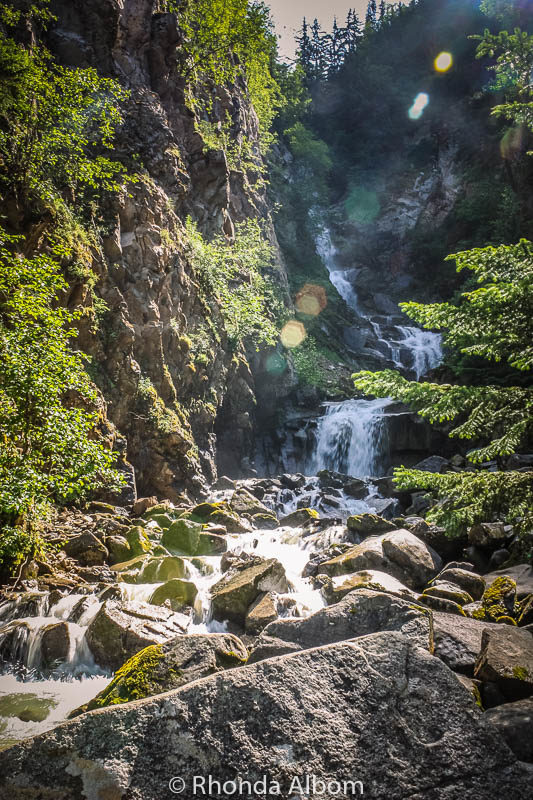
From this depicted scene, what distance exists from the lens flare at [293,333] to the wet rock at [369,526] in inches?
755

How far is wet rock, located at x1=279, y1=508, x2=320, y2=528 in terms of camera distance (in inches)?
588

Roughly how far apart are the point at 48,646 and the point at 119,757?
5.60 meters

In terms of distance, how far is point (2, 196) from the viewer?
1019cm

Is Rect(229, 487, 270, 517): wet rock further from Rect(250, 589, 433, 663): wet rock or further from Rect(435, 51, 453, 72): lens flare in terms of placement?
Rect(435, 51, 453, 72): lens flare

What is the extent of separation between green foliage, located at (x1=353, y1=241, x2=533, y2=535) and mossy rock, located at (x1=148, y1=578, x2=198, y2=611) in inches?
215

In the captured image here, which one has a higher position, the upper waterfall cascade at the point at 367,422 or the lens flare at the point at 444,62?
the lens flare at the point at 444,62

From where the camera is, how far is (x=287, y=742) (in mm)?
2336

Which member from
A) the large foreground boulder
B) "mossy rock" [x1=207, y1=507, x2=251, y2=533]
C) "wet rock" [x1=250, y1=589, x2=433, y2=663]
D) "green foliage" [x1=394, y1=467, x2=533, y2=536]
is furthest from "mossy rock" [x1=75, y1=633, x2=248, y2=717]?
"mossy rock" [x1=207, y1=507, x2=251, y2=533]

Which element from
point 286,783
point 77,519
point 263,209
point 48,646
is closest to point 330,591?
point 48,646

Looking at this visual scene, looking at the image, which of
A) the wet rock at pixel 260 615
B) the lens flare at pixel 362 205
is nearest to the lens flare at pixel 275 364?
the wet rock at pixel 260 615

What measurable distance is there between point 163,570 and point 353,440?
666 inches

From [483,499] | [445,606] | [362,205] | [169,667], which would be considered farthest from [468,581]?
[362,205]

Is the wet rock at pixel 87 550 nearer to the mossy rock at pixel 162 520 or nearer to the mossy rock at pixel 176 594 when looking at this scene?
the mossy rock at pixel 176 594

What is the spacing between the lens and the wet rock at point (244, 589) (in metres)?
7.58
